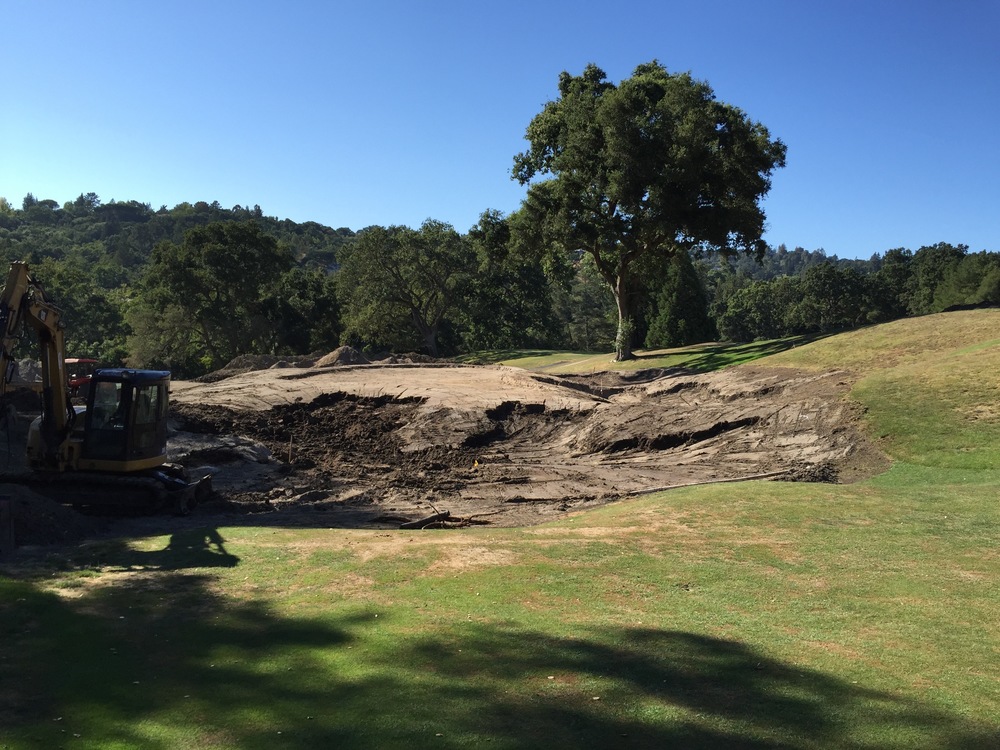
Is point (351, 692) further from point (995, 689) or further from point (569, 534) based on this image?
point (569, 534)

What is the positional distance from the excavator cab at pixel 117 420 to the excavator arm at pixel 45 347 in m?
0.45

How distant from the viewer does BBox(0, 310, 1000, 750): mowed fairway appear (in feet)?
22.5

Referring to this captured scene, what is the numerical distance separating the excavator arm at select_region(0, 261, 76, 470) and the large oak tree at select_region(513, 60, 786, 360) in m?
30.1

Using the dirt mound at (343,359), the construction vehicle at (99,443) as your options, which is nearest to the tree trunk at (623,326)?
the dirt mound at (343,359)

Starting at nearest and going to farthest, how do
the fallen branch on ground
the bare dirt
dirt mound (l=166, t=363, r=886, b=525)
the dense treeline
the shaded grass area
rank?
the fallen branch on ground, the bare dirt, dirt mound (l=166, t=363, r=886, b=525), the shaded grass area, the dense treeline

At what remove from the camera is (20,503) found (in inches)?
590

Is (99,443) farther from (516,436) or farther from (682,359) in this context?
(682,359)

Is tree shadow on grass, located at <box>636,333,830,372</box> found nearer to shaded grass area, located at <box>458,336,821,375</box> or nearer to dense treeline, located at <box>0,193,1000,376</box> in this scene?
shaded grass area, located at <box>458,336,821,375</box>

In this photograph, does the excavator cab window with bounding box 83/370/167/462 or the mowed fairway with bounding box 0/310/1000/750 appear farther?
the excavator cab window with bounding box 83/370/167/462

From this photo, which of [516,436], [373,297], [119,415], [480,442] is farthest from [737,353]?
[119,415]

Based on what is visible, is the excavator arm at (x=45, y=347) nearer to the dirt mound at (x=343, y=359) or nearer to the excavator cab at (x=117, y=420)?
the excavator cab at (x=117, y=420)

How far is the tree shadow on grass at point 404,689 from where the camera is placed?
21.7 ft

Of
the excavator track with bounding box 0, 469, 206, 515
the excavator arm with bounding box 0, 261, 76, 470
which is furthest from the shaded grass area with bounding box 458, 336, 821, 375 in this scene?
the excavator arm with bounding box 0, 261, 76, 470

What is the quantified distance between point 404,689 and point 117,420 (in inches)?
509
